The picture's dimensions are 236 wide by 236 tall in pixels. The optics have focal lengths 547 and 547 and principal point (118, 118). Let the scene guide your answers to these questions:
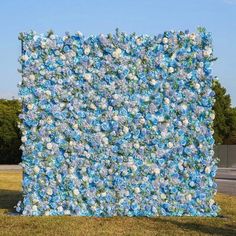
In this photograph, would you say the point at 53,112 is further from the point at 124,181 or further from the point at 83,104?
the point at 124,181

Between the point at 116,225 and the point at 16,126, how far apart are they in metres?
36.9

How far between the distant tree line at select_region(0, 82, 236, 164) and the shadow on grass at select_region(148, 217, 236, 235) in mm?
35017

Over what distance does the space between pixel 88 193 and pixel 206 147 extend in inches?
97.9

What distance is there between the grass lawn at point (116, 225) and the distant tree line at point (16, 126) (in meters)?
34.2

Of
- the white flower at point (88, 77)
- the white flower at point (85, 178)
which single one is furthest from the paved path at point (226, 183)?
the white flower at point (88, 77)

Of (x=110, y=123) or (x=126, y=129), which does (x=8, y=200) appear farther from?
(x=126, y=129)

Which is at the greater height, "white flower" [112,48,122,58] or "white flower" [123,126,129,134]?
"white flower" [112,48,122,58]

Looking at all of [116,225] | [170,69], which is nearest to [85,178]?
[116,225]

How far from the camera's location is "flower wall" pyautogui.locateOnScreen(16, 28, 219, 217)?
1057 cm

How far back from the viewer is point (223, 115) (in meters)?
45.8

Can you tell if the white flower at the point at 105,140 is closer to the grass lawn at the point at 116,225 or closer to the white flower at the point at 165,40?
the grass lawn at the point at 116,225

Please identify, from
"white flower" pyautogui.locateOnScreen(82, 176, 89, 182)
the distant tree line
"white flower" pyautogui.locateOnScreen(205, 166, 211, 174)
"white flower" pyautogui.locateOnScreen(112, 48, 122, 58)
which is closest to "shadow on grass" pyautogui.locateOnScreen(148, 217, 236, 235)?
"white flower" pyautogui.locateOnScreen(205, 166, 211, 174)

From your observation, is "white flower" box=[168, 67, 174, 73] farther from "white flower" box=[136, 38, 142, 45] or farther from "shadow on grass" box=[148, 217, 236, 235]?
"shadow on grass" box=[148, 217, 236, 235]

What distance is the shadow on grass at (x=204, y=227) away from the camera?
920 cm
